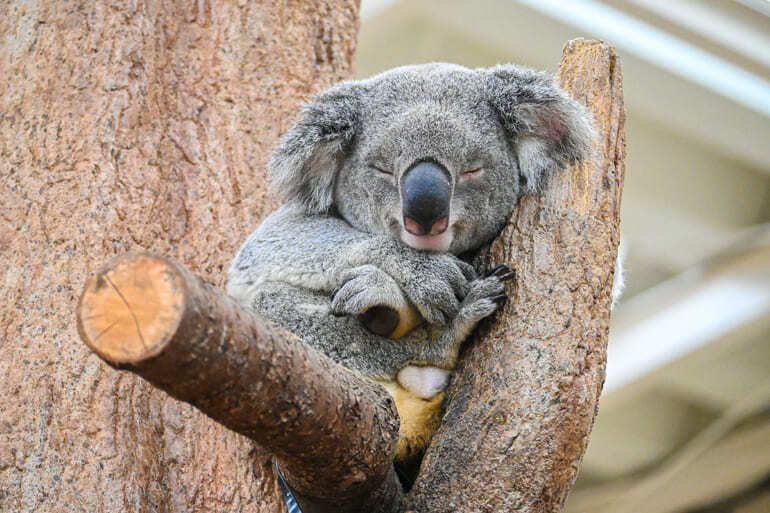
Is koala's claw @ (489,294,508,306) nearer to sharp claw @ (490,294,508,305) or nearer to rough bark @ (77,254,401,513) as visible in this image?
sharp claw @ (490,294,508,305)

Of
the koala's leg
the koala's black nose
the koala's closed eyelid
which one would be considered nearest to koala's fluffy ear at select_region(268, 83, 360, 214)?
the koala's closed eyelid

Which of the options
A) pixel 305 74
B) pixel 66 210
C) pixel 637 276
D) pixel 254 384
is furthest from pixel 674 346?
pixel 254 384

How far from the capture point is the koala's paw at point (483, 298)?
247 centimetres

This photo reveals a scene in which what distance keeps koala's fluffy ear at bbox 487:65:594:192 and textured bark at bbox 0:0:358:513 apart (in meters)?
1.11

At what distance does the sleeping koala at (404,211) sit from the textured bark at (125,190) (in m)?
0.51

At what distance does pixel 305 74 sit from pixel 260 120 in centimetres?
31

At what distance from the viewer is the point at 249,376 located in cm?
180

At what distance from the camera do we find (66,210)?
123 inches

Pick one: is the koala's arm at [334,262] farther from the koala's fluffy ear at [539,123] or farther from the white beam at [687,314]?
the white beam at [687,314]

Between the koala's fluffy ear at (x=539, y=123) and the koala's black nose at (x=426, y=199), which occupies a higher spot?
the koala's fluffy ear at (x=539, y=123)

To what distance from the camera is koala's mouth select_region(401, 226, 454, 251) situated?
2.61m

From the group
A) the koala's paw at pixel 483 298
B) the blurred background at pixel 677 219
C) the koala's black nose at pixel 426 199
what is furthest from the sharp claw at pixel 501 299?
the blurred background at pixel 677 219

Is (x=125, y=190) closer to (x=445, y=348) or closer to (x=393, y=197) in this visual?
(x=393, y=197)

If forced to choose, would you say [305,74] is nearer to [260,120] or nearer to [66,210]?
[260,120]
